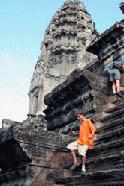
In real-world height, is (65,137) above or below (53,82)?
below

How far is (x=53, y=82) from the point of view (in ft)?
140

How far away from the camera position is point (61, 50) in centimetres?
4334

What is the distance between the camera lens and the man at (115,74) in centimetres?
813

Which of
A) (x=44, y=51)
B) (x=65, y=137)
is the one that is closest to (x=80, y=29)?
(x=44, y=51)

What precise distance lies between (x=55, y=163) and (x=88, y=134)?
33.1 inches

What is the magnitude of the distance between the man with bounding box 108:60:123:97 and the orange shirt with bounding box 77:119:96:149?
165cm

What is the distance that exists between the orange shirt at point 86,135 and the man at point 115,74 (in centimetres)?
165

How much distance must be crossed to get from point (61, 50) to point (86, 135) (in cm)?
3733

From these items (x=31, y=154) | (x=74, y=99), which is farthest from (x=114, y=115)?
(x=31, y=154)

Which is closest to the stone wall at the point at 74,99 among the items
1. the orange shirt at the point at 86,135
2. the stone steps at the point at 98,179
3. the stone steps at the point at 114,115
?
the stone steps at the point at 114,115

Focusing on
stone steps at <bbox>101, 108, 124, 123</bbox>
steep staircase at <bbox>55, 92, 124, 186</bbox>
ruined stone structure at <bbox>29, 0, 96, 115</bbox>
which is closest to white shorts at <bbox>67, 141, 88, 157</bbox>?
steep staircase at <bbox>55, 92, 124, 186</bbox>

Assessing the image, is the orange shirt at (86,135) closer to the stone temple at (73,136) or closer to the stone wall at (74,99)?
the stone temple at (73,136)

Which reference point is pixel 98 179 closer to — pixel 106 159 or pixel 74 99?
pixel 106 159

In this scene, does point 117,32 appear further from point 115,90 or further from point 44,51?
point 44,51
